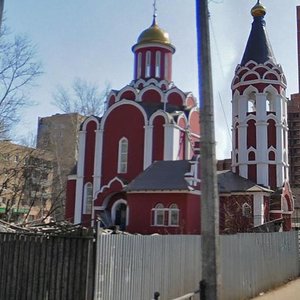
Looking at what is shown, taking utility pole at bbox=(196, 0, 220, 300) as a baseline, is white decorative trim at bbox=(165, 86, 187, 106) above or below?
above

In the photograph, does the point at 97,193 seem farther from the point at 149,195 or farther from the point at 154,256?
the point at 154,256

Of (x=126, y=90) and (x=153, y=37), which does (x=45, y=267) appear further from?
(x=153, y=37)

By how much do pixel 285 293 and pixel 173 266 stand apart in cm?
526

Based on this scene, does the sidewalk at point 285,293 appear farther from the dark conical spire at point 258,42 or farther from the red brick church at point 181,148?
the dark conical spire at point 258,42

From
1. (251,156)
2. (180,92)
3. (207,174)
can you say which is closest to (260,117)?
(251,156)

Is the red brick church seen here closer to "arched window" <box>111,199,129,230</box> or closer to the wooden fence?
"arched window" <box>111,199,129,230</box>

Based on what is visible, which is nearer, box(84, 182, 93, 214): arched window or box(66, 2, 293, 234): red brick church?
box(66, 2, 293, 234): red brick church

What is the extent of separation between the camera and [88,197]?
110 feet

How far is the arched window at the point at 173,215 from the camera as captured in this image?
27.0 meters

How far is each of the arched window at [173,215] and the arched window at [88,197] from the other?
320 inches

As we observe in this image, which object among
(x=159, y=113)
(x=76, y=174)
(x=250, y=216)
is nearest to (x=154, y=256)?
(x=250, y=216)

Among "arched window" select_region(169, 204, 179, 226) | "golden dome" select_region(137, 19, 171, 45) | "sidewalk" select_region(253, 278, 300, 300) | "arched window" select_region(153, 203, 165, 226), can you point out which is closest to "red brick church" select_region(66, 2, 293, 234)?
"arched window" select_region(153, 203, 165, 226)

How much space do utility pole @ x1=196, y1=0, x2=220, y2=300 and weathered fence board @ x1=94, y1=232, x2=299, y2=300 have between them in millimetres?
2392

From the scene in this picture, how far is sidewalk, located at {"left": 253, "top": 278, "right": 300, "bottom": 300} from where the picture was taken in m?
12.7
